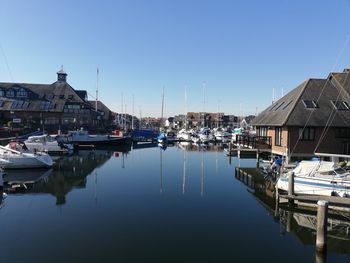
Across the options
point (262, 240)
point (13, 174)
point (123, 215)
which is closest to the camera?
point (262, 240)

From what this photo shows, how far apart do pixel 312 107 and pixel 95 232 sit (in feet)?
86.9

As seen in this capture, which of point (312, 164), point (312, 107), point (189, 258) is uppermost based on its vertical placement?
point (312, 107)

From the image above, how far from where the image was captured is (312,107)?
34625mm

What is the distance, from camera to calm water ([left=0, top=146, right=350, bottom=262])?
13609mm

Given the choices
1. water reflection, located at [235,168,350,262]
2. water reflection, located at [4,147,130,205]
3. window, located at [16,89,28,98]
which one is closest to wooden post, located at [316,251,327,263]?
water reflection, located at [235,168,350,262]

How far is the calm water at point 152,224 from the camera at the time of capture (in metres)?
13.6

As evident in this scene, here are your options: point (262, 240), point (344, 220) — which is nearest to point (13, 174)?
point (262, 240)

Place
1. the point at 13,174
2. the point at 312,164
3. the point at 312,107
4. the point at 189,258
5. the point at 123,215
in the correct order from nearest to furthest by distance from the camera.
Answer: the point at 189,258
the point at 123,215
the point at 312,164
the point at 13,174
the point at 312,107

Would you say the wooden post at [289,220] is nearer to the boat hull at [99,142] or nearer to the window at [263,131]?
the window at [263,131]

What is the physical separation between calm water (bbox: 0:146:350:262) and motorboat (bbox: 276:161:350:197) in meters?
1.80

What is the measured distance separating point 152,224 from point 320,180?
398 inches

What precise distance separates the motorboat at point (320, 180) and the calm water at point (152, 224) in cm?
180

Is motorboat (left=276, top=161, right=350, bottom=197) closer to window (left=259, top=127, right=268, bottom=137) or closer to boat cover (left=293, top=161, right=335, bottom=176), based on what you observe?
boat cover (left=293, top=161, right=335, bottom=176)

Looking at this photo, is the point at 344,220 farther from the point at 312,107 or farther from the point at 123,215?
the point at 312,107
